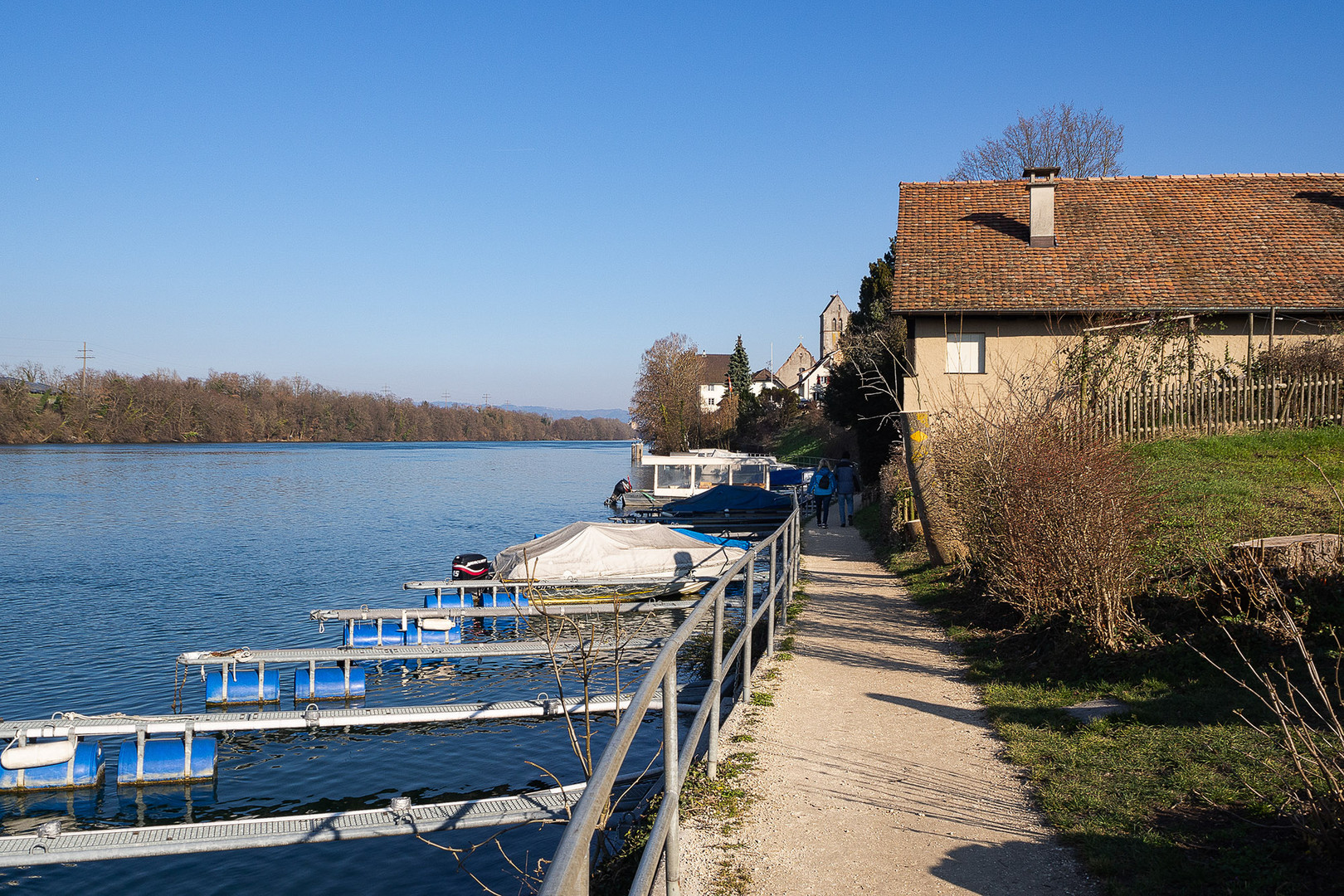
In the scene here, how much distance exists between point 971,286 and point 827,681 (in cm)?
1580

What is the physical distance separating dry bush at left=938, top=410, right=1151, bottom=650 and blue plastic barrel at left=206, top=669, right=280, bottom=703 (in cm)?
1063

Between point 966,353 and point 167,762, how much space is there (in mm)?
18674

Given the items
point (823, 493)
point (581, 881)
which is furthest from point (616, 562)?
point (581, 881)

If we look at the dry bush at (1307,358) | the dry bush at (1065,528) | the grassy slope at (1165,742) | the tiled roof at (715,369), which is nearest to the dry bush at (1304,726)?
the grassy slope at (1165,742)

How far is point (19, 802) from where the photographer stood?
10258mm

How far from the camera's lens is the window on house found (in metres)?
22.6

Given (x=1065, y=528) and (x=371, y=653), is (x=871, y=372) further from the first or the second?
(x=1065, y=528)

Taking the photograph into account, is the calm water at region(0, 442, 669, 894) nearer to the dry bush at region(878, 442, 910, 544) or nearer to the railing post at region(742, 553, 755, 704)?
the railing post at region(742, 553, 755, 704)

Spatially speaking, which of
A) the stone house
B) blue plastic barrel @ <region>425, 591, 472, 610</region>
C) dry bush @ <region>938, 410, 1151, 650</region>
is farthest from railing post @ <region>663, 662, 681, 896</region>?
the stone house

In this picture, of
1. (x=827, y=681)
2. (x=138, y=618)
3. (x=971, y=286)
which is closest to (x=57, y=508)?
(x=138, y=618)

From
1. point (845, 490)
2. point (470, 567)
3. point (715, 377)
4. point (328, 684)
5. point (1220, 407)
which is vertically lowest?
point (328, 684)

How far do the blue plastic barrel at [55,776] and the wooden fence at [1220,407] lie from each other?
1787cm

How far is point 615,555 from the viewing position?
790 inches

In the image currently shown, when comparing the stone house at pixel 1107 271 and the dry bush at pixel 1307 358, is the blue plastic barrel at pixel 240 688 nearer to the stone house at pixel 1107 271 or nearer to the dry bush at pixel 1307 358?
the stone house at pixel 1107 271
